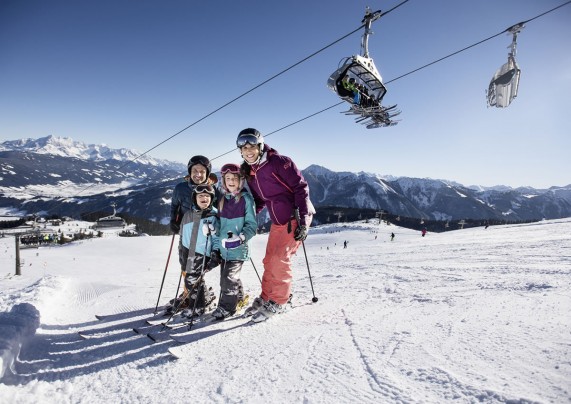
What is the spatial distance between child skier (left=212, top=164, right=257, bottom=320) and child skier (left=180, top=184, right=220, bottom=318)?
15 centimetres

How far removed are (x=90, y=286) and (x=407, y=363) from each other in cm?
677

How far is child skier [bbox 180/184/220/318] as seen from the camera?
13.5 ft

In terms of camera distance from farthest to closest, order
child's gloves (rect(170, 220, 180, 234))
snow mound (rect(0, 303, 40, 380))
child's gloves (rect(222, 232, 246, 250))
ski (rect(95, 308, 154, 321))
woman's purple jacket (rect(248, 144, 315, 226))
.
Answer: child's gloves (rect(170, 220, 180, 234)) → ski (rect(95, 308, 154, 321)) → woman's purple jacket (rect(248, 144, 315, 226)) → child's gloves (rect(222, 232, 246, 250)) → snow mound (rect(0, 303, 40, 380))

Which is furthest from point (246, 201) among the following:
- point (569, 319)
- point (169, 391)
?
point (569, 319)

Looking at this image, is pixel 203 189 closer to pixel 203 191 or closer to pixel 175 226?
pixel 203 191

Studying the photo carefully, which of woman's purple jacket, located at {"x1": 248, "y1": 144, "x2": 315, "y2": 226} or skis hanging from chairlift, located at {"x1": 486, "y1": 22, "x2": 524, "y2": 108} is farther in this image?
skis hanging from chairlift, located at {"x1": 486, "y1": 22, "x2": 524, "y2": 108}

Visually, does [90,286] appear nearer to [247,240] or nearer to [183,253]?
[183,253]

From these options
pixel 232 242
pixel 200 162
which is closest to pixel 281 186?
pixel 232 242

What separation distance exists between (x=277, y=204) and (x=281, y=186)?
0.88ft

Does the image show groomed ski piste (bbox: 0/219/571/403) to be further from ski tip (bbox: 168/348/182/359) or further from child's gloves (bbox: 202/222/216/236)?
child's gloves (bbox: 202/222/216/236)

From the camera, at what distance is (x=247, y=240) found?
13.2 feet

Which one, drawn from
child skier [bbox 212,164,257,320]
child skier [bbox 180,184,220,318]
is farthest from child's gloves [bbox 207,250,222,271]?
child skier [bbox 212,164,257,320]

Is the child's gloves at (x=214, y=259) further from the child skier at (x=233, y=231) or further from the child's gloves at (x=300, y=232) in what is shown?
the child's gloves at (x=300, y=232)

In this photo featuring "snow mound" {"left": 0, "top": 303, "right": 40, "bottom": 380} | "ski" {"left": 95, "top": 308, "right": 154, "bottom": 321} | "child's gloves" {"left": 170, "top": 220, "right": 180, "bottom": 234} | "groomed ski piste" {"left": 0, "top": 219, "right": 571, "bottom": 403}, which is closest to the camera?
"groomed ski piste" {"left": 0, "top": 219, "right": 571, "bottom": 403}
